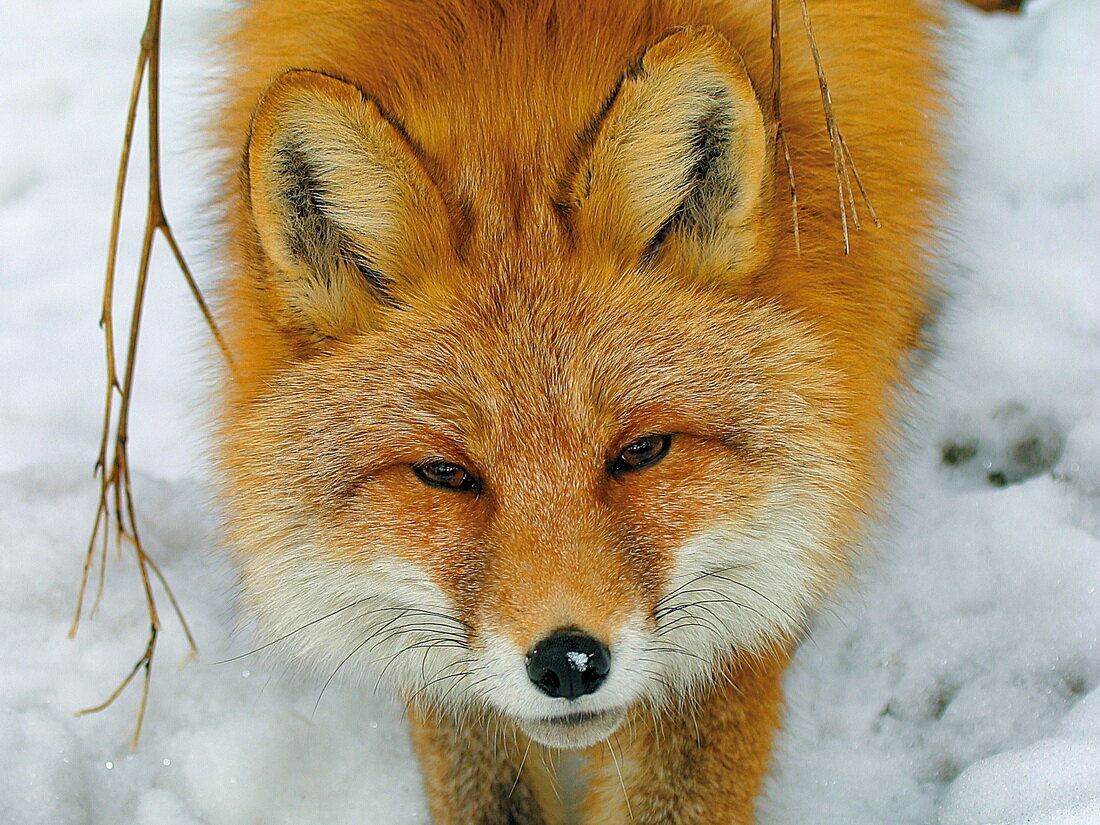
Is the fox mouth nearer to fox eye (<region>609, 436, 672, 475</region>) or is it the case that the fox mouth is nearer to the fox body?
the fox body

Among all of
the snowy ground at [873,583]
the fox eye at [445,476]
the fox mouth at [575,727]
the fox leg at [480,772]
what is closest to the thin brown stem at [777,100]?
the fox eye at [445,476]

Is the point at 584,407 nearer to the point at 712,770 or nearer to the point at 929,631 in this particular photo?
the point at 712,770

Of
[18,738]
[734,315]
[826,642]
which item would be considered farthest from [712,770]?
[18,738]

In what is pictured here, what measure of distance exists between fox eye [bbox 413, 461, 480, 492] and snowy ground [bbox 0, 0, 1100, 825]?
0.97m

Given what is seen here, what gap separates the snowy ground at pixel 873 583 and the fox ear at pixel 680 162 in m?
1.18

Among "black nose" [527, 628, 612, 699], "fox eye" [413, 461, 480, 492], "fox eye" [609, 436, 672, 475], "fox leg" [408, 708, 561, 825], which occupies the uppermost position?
"fox eye" [609, 436, 672, 475]

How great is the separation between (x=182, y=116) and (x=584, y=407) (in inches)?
119

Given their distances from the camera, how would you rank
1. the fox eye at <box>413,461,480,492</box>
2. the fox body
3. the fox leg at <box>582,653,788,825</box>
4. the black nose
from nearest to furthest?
1. the black nose
2. the fox body
3. the fox eye at <box>413,461,480,492</box>
4. the fox leg at <box>582,653,788,825</box>

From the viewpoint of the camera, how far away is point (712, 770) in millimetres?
2670

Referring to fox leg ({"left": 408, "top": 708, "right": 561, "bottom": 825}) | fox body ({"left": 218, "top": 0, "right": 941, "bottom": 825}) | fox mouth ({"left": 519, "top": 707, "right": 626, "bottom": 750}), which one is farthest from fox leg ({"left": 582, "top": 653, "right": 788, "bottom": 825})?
fox mouth ({"left": 519, "top": 707, "right": 626, "bottom": 750})

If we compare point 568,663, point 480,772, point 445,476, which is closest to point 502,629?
point 568,663

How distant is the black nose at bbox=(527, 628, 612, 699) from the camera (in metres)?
2.01

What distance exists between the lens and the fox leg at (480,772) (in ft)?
9.00

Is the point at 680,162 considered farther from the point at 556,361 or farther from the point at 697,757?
the point at 697,757
